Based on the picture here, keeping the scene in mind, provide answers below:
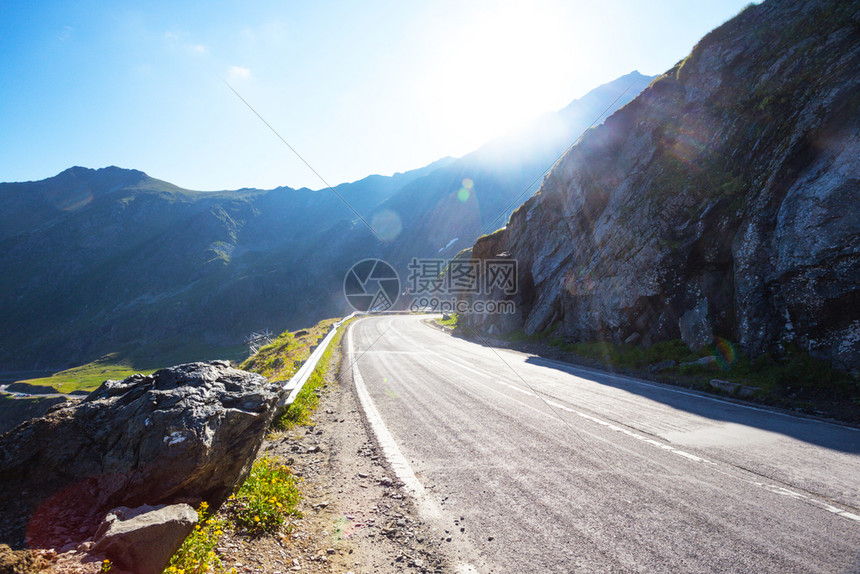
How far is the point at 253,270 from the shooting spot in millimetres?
162125

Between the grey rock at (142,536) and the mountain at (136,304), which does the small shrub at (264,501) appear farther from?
the mountain at (136,304)

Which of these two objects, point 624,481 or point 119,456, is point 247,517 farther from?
point 624,481

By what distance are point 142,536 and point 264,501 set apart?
1.39 meters

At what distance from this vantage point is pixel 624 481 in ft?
14.0

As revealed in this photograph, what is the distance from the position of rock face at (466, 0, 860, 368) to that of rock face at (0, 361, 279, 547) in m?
13.1

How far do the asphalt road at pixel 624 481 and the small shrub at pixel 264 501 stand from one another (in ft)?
4.73

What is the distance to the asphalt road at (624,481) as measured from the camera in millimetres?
3033

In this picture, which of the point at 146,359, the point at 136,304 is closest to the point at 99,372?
the point at 146,359

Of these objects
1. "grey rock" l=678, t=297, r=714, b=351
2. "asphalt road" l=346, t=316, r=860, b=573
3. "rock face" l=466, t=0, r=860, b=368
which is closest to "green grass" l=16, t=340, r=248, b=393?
"rock face" l=466, t=0, r=860, b=368

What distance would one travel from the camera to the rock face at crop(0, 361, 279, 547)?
2654 millimetres

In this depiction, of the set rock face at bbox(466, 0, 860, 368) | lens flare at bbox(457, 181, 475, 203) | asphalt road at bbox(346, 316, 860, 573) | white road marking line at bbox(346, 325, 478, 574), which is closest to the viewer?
asphalt road at bbox(346, 316, 860, 573)

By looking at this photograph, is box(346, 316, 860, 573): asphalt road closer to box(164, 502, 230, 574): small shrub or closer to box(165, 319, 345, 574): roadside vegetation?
box(165, 319, 345, 574): roadside vegetation

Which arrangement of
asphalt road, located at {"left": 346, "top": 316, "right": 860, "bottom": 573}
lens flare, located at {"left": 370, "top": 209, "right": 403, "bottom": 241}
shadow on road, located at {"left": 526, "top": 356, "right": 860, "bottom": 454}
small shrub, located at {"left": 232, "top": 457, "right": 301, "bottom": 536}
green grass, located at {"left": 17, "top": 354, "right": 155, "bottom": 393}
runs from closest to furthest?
asphalt road, located at {"left": 346, "top": 316, "right": 860, "bottom": 573}, small shrub, located at {"left": 232, "top": 457, "right": 301, "bottom": 536}, shadow on road, located at {"left": 526, "top": 356, "right": 860, "bottom": 454}, green grass, located at {"left": 17, "top": 354, "right": 155, "bottom": 393}, lens flare, located at {"left": 370, "top": 209, "right": 403, "bottom": 241}

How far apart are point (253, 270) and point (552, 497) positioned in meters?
178
